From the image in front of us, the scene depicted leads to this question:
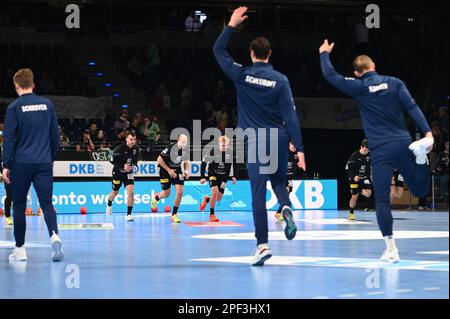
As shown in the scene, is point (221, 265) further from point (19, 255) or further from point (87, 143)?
point (87, 143)

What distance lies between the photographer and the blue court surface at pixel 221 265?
7.53 meters

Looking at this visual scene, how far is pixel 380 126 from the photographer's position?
9719 millimetres

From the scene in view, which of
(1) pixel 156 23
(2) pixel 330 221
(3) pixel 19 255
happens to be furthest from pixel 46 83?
(3) pixel 19 255

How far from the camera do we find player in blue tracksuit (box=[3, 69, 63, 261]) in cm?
1048

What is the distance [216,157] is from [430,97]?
586 inches

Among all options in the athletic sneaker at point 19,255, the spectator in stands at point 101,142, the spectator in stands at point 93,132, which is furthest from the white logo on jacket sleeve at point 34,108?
the spectator in stands at point 93,132

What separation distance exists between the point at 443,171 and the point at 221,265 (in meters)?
19.5

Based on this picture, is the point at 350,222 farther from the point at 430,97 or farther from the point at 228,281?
the point at 430,97

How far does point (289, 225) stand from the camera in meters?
9.01

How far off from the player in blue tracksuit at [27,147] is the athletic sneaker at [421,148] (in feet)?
14.9

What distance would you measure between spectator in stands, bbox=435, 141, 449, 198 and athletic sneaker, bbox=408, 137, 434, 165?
19.0 metres

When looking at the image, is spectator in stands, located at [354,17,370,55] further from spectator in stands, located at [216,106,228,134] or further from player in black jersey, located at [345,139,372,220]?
player in black jersey, located at [345,139,372,220]

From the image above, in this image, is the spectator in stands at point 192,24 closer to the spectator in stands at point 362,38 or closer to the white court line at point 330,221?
the spectator in stands at point 362,38

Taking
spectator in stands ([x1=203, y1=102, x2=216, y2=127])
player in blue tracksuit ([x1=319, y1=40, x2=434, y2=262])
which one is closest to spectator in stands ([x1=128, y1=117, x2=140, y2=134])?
spectator in stands ([x1=203, y1=102, x2=216, y2=127])
